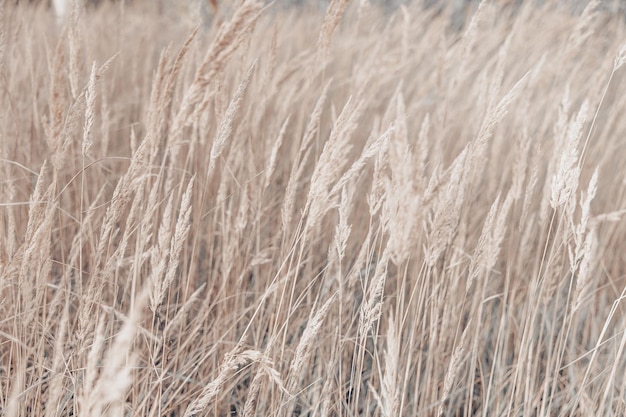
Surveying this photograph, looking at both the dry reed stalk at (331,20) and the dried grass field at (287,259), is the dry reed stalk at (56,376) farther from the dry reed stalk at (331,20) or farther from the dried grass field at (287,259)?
the dry reed stalk at (331,20)

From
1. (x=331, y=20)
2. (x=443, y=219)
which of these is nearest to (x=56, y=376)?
(x=443, y=219)

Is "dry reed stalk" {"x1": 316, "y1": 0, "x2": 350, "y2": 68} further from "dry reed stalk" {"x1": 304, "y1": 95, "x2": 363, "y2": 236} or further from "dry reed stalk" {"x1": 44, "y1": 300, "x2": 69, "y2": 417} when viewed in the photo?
"dry reed stalk" {"x1": 44, "y1": 300, "x2": 69, "y2": 417}

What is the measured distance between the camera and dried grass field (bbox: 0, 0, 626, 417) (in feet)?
3.04

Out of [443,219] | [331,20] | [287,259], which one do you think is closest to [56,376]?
[287,259]

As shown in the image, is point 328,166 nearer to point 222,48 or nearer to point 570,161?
point 222,48

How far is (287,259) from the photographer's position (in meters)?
1.23

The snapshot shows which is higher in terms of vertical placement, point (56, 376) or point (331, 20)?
point (331, 20)

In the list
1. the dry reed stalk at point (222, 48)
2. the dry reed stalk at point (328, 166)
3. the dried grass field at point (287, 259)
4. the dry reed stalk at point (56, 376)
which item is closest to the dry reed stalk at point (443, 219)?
the dried grass field at point (287, 259)

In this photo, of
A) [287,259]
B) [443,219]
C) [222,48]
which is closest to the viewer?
[222,48]

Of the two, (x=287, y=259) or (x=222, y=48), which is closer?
(x=222, y=48)

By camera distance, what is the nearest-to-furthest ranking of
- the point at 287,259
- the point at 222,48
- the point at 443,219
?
the point at 222,48
the point at 443,219
the point at 287,259

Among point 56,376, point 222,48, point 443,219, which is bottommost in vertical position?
point 56,376

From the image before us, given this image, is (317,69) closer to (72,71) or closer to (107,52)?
(72,71)

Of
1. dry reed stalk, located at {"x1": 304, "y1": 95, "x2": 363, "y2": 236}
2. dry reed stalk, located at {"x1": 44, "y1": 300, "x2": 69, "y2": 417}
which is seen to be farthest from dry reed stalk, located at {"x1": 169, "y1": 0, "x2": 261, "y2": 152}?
dry reed stalk, located at {"x1": 44, "y1": 300, "x2": 69, "y2": 417}
